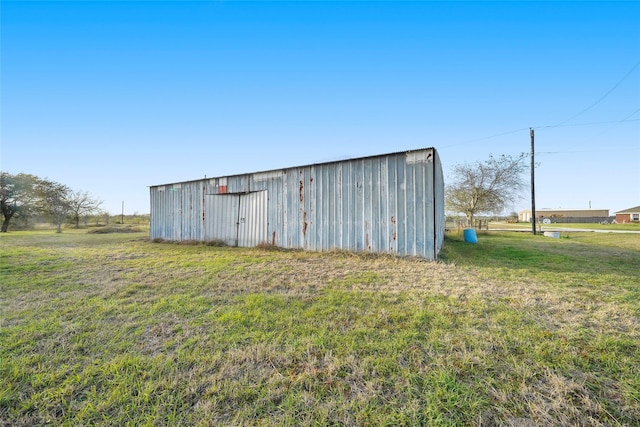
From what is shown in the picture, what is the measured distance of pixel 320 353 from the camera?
2100 millimetres

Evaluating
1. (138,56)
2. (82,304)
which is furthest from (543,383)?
(138,56)

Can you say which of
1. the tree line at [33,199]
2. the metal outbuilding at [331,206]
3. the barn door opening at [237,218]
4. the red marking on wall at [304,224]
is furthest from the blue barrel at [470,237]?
the tree line at [33,199]

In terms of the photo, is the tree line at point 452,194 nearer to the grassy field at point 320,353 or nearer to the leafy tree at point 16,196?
the leafy tree at point 16,196

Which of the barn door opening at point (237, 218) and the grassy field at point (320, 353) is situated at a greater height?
the barn door opening at point (237, 218)

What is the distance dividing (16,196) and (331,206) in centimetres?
2846

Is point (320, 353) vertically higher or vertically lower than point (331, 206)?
lower

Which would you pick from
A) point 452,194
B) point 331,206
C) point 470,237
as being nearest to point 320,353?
point 331,206

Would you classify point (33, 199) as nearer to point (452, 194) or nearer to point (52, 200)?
point (52, 200)

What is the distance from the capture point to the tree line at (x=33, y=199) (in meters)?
19.7

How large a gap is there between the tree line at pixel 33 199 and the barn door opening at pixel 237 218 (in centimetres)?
1811

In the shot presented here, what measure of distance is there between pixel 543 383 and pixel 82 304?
16.6 feet

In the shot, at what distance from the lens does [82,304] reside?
328 cm

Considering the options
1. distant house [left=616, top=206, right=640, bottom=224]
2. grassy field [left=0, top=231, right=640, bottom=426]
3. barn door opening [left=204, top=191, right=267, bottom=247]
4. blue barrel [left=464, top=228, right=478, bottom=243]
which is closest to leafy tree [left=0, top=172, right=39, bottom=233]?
barn door opening [left=204, top=191, right=267, bottom=247]

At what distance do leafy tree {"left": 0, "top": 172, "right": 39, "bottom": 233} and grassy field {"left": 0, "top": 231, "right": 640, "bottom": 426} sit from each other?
25320mm
